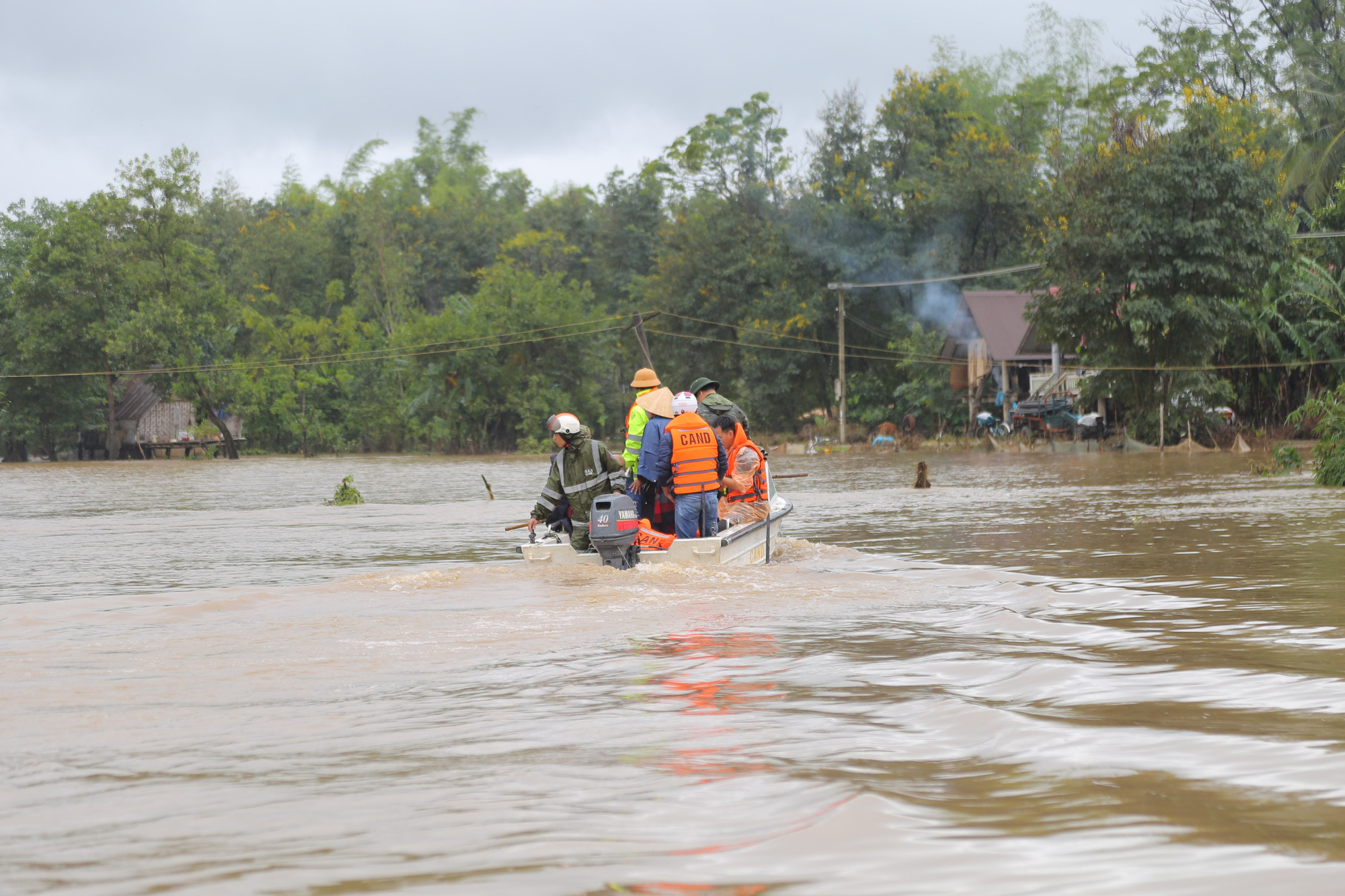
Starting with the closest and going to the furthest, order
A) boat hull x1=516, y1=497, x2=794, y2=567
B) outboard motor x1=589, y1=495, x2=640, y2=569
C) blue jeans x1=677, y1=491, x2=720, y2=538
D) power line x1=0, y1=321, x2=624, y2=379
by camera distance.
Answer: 1. outboard motor x1=589, y1=495, x2=640, y2=569
2. boat hull x1=516, y1=497, x2=794, y2=567
3. blue jeans x1=677, y1=491, x2=720, y2=538
4. power line x1=0, y1=321, x2=624, y2=379

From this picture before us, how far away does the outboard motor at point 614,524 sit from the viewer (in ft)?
34.2

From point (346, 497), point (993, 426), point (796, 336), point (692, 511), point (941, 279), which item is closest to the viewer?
point (692, 511)

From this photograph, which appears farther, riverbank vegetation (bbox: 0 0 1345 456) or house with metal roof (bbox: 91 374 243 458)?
house with metal roof (bbox: 91 374 243 458)

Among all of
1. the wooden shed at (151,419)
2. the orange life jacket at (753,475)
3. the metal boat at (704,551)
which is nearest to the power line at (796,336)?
the wooden shed at (151,419)

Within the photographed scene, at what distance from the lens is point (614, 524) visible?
10.4 meters

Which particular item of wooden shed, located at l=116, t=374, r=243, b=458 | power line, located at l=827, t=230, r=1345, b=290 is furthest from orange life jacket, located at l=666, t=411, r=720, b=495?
wooden shed, located at l=116, t=374, r=243, b=458

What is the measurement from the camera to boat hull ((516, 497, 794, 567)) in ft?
35.2

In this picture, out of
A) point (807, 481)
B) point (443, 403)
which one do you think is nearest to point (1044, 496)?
point (807, 481)

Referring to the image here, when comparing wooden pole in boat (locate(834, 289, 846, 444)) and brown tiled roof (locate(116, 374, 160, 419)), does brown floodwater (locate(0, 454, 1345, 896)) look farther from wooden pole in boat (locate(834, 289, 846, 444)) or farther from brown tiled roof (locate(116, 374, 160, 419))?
brown tiled roof (locate(116, 374, 160, 419))

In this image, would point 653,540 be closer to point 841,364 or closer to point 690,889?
point 690,889

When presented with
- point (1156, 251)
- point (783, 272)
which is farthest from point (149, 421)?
point (1156, 251)

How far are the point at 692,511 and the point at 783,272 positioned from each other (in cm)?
4270

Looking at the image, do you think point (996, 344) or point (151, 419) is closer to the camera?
point (996, 344)

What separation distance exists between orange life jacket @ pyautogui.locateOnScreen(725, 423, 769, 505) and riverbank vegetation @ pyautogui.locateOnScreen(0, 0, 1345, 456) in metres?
23.6
